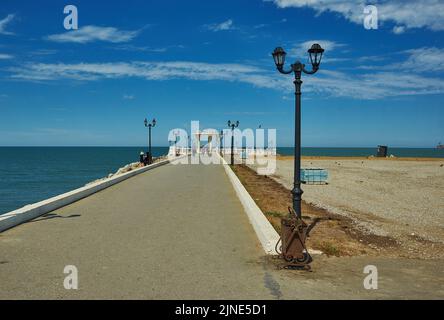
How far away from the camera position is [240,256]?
6848mm

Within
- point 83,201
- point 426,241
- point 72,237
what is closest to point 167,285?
point 72,237

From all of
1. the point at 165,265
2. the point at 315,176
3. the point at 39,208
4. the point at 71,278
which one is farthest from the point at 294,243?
the point at 315,176

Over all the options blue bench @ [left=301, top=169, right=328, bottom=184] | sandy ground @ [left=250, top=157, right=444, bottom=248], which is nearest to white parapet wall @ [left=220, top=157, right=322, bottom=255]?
sandy ground @ [left=250, top=157, right=444, bottom=248]

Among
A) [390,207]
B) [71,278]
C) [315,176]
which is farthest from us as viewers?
[315,176]

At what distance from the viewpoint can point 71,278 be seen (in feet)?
18.3

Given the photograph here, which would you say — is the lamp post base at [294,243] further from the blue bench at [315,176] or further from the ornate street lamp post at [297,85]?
the blue bench at [315,176]

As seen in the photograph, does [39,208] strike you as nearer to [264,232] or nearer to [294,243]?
[264,232]

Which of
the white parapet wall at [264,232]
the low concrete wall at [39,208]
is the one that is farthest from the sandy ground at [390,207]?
the low concrete wall at [39,208]

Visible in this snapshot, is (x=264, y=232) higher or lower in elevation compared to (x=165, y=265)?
higher

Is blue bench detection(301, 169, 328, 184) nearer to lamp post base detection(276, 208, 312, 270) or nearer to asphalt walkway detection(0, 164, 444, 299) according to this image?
asphalt walkway detection(0, 164, 444, 299)

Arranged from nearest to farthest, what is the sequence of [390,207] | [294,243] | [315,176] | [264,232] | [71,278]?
[71,278] < [294,243] < [264,232] < [390,207] < [315,176]

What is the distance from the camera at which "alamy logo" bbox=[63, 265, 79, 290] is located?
5308 mm

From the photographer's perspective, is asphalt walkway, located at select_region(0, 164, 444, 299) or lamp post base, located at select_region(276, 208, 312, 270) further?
lamp post base, located at select_region(276, 208, 312, 270)
